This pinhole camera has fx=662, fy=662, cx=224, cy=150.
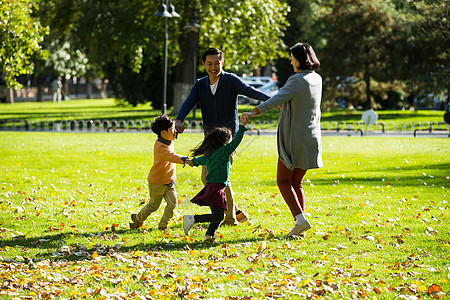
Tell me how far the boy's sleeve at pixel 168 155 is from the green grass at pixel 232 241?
0.83m

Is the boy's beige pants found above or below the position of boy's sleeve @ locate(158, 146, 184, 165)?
below

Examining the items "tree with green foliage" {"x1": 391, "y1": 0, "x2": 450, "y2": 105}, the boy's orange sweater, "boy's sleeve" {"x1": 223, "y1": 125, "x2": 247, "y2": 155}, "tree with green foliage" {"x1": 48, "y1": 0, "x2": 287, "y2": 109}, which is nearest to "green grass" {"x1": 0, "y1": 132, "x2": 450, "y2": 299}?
the boy's orange sweater

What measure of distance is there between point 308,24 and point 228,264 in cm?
Result: 3665

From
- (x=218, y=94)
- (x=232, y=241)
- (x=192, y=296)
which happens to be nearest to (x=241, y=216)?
(x=232, y=241)

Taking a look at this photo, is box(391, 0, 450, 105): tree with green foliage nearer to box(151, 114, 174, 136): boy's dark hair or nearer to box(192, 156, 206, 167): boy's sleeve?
box(151, 114, 174, 136): boy's dark hair

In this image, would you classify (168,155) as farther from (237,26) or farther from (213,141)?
(237,26)

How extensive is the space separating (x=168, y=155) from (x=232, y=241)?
1117 millimetres

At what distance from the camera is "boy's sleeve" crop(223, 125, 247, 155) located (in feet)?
21.3

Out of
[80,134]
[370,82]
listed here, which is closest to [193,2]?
[80,134]

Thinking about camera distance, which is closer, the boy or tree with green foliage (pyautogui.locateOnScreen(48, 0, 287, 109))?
the boy

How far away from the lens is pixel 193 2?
28.6 meters

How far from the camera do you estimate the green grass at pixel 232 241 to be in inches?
204

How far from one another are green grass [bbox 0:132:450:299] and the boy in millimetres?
233

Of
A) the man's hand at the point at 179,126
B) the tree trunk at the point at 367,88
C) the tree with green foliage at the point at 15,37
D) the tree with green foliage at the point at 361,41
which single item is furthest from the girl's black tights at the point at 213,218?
the tree trunk at the point at 367,88
